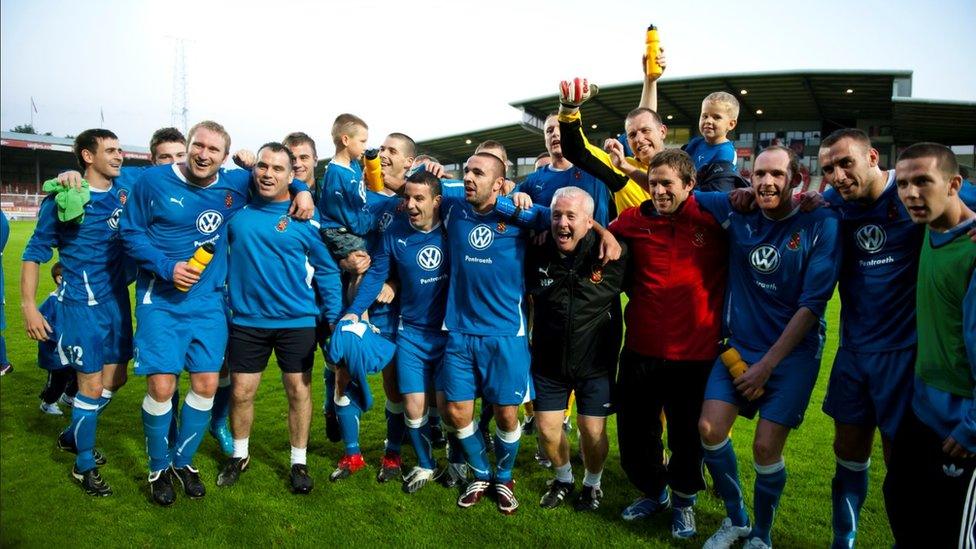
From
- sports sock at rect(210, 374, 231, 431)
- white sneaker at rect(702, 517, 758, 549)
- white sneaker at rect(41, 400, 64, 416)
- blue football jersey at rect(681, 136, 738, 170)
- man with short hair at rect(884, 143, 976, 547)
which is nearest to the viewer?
man with short hair at rect(884, 143, 976, 547)

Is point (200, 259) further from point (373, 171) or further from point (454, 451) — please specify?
point (454, 451)

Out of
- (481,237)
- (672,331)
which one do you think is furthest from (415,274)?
(672,331)

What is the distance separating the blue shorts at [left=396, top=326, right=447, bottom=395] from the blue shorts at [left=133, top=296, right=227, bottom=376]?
127 centimetres

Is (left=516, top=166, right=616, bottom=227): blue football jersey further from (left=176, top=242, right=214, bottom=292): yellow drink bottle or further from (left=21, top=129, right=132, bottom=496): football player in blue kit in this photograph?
(left=21, top=129, right=132, bottom=496): football player in blue kit

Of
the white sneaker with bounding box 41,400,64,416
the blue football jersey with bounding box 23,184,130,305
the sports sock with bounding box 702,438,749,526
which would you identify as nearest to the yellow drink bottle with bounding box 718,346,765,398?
the sports sock with bounding box 702,438,749,526

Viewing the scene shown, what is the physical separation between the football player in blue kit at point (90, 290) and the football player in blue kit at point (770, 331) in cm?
409

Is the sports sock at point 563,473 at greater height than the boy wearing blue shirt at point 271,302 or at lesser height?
lesser

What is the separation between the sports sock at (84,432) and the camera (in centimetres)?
429

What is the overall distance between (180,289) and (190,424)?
0.97 meters

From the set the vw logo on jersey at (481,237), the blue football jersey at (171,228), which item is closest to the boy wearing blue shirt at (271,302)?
the blue football jersey at (171,228)

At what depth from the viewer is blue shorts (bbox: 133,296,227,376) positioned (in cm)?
405

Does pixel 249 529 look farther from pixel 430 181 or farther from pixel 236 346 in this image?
pixel 430 181

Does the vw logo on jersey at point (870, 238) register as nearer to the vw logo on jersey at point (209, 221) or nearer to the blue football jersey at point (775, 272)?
the blue football jersey at point (775, 272)

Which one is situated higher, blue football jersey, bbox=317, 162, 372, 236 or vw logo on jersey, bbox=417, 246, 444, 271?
blue football jersey, bbox=317, 162, 372, 236
